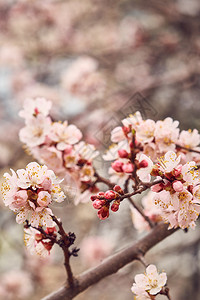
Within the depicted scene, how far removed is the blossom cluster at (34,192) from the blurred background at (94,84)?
33.2 inches

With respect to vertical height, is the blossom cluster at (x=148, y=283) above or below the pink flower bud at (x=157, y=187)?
below

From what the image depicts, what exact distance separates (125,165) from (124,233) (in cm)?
186

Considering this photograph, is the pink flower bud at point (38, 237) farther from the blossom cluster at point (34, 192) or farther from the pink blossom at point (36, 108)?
the pink blossom at point (36, 108)

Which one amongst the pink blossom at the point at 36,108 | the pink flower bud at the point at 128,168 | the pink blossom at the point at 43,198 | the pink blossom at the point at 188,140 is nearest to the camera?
the pink blossom at the point at 43,198

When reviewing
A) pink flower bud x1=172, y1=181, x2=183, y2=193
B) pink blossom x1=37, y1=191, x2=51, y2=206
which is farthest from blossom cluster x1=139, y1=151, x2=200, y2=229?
pink blossom x1=37, y1=191, x2=51, y2=206

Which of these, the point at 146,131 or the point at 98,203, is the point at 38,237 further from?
the point at 146,131

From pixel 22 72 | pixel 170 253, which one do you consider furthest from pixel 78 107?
pixel 170 253

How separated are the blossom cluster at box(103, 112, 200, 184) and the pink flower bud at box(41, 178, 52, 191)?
0.28 m

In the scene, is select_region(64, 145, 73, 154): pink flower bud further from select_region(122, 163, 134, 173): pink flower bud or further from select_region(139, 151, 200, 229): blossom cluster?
select_region(139, 151, 200, 229): blossom cluster

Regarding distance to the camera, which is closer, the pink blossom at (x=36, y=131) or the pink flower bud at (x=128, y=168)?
the pink flower bud at (x=128, y=168)

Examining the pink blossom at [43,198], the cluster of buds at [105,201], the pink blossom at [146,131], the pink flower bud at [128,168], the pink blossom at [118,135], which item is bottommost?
the cluster of buds at [105,201]

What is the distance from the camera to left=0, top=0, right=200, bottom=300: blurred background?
2.68 metres

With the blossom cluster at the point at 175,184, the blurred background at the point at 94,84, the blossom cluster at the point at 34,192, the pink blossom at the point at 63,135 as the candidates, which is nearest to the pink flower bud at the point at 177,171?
the blossom cluster at the point at 175,184

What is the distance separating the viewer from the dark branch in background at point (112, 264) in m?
1.07
